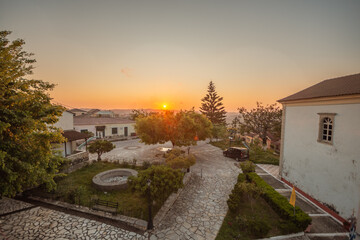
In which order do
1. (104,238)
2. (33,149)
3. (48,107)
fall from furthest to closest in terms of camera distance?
(104,238) < (48,107) < (33,149)

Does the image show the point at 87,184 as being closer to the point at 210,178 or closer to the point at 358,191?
the point at 210,178

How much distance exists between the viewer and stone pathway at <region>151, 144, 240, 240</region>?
800 cm

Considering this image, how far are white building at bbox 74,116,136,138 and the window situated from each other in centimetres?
3130

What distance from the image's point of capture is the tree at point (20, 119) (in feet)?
19.0

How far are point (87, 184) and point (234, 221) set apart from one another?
11503 mm

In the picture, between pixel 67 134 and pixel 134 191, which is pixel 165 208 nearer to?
pixel 134 191

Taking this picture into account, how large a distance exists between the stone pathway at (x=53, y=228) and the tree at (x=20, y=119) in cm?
275

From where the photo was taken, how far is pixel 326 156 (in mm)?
9922

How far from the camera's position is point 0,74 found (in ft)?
18.3

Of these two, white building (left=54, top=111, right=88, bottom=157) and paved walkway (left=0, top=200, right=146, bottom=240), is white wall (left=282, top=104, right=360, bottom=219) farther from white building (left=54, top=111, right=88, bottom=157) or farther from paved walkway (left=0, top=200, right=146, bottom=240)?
white building (left=54, top=111, right=88, bottom=157)

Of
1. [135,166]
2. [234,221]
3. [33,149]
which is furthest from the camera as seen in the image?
[135,166]

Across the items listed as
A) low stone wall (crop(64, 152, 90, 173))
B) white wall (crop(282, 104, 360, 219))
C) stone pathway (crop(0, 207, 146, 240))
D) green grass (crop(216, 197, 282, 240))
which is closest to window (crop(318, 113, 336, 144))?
white wall (crop(282, 104, 360, 219))

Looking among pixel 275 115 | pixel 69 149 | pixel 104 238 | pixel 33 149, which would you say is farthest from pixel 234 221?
pixel 275 115

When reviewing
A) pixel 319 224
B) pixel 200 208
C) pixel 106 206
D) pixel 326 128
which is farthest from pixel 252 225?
pixel 106 206
